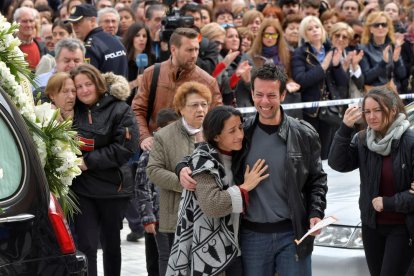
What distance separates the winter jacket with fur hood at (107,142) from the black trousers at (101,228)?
0.09 metres

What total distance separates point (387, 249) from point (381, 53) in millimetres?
7758

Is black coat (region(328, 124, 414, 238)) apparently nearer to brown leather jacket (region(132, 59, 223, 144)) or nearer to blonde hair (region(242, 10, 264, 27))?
brown leather jacket (region(132, 59, 223, 144))

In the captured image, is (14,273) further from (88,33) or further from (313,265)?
(88,33)

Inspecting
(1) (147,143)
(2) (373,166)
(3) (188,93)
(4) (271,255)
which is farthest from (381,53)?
(4) (271,255)

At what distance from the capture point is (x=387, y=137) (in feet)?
22.1

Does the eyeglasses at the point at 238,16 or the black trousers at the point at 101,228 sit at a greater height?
the eyeglasses at the point at 238,16

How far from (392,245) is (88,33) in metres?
5.57

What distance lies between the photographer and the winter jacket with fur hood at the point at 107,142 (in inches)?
315

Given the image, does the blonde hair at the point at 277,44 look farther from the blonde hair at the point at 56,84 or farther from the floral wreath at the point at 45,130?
the floral wreath at the point at 45,130

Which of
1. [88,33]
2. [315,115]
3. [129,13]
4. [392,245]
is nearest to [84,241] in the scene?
[392,245]

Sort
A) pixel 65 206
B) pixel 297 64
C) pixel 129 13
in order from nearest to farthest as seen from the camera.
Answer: pixel 65 206, pixel 297 64, pixel 129 13

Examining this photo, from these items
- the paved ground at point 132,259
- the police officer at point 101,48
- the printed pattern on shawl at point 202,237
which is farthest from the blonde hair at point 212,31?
the printed pattern on shawl at point 202,237

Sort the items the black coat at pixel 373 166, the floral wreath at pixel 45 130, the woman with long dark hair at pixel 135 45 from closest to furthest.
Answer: the floral wreath at pixel 45 130, the black coat at pixel 373 166, the woman with long dark hair at pixel 135 45

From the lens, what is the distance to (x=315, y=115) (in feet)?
41.7
